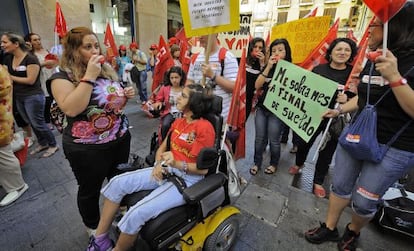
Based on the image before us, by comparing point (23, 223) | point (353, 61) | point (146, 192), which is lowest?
point (23, 223)

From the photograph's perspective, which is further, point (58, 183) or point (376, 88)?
point (58, 183)

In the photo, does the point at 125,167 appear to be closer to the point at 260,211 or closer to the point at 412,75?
the point at 260,211

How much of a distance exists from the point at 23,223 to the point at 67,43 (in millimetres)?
1714

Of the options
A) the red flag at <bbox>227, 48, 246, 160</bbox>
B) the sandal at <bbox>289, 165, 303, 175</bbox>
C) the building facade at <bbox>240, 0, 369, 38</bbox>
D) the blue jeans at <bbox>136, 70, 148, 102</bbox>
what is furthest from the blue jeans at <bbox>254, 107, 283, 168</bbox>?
the building facade at <bbox>240, 0, 369, 38</bbox>

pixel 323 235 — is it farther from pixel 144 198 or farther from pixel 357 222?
pixel 144 198

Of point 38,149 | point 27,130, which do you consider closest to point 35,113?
point 38,149

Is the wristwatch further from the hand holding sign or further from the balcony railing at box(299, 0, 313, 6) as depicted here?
the balcony railing at box(299, 0, 313, 6)

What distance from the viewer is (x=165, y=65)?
4340 millimetres

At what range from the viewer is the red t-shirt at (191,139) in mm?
1570

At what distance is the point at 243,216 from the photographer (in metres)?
2.15

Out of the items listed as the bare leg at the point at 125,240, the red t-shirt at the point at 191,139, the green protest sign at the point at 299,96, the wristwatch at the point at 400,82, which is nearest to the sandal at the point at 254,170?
the green protest sign at the point at 299,96

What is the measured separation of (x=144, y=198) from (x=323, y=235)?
1554 mm

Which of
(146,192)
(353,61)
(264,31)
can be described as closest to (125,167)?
(146,192)

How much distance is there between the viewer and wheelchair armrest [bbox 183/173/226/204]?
4.26 ft
